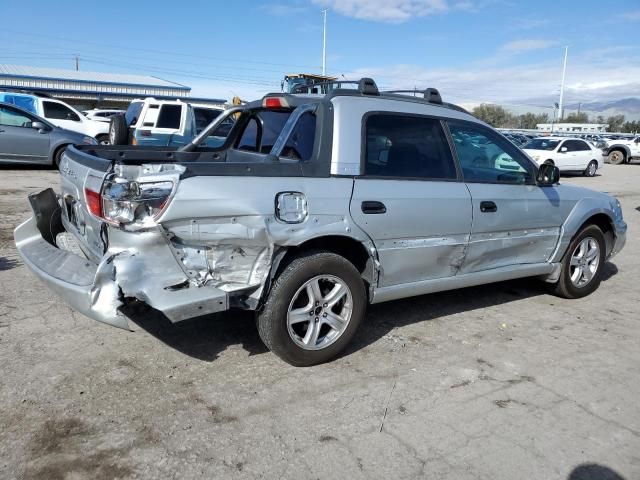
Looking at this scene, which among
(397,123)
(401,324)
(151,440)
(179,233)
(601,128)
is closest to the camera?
(151,440)

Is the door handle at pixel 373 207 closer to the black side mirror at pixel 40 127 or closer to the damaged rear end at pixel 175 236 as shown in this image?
the damaged rear end at pixel 175 236

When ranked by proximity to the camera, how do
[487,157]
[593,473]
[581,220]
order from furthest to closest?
[581,220] → [487,157] → [593,473]

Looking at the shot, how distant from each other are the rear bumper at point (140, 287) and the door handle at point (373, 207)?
3.77 ft

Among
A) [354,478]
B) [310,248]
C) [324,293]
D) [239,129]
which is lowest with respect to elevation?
[354,478]

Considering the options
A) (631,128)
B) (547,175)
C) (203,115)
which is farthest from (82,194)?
(631,128)

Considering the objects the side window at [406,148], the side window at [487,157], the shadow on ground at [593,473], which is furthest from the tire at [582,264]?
the shadow on ground at [593,473]

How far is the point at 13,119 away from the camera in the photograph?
1280 centimetres

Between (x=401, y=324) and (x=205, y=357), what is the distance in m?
1.68

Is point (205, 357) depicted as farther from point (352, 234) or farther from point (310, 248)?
point (352, 234)

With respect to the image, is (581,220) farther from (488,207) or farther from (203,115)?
(203,115)

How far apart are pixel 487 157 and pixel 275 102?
185cm

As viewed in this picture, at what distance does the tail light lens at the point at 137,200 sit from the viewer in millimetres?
3039

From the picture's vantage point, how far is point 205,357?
12.5ft

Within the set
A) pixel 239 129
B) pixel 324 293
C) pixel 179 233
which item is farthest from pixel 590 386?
pixel 239 129
